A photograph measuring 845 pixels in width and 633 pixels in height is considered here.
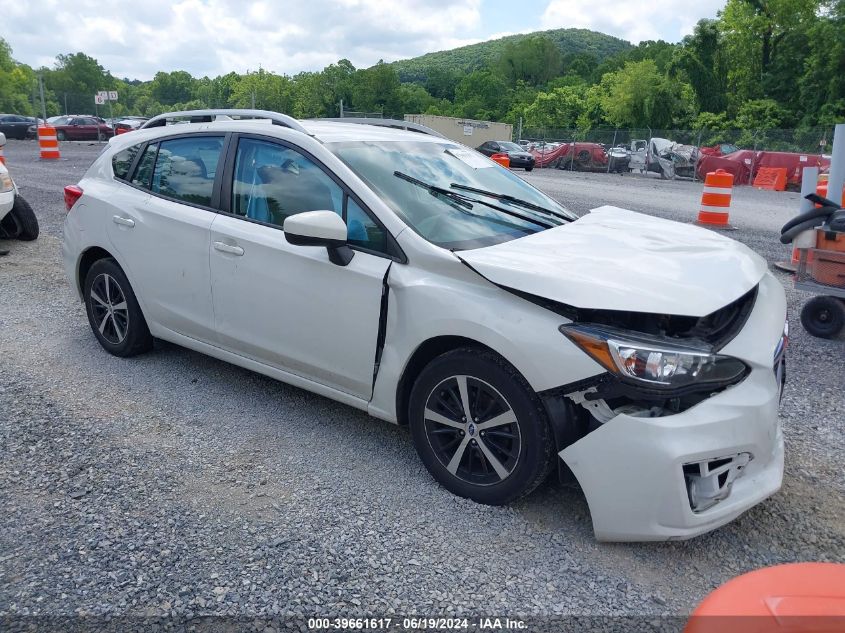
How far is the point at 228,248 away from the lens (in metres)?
3.99

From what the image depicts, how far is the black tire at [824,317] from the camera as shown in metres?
5.85

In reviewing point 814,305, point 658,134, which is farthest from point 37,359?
→ point 658,134

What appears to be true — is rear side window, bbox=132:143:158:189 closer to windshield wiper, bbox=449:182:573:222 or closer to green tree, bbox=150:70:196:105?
windshield wiper, bbox=449:182:573:222

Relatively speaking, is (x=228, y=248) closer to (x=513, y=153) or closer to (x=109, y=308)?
(x=109, y=308)

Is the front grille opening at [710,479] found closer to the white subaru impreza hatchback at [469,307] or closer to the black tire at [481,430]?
the white subaru impreza hatchback at [469,307]

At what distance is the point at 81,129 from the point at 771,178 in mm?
35843

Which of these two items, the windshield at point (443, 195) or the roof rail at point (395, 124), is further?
the roof rail at point (395, 124)

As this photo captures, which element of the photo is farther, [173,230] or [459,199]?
[173,230]

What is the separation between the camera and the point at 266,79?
90.4 metres

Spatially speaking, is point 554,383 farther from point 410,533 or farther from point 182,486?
point 182,486

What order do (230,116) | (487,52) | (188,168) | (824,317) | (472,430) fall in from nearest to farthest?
Answer: (472,430) → (188,168) → (230,116) → (824,317) → (487,52)

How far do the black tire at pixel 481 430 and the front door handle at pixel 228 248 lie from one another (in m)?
1.41

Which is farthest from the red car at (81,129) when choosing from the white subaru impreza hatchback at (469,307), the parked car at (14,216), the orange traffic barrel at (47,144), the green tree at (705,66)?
the green tree at (705,66)

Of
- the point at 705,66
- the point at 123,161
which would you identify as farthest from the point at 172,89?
the point at 123,161
